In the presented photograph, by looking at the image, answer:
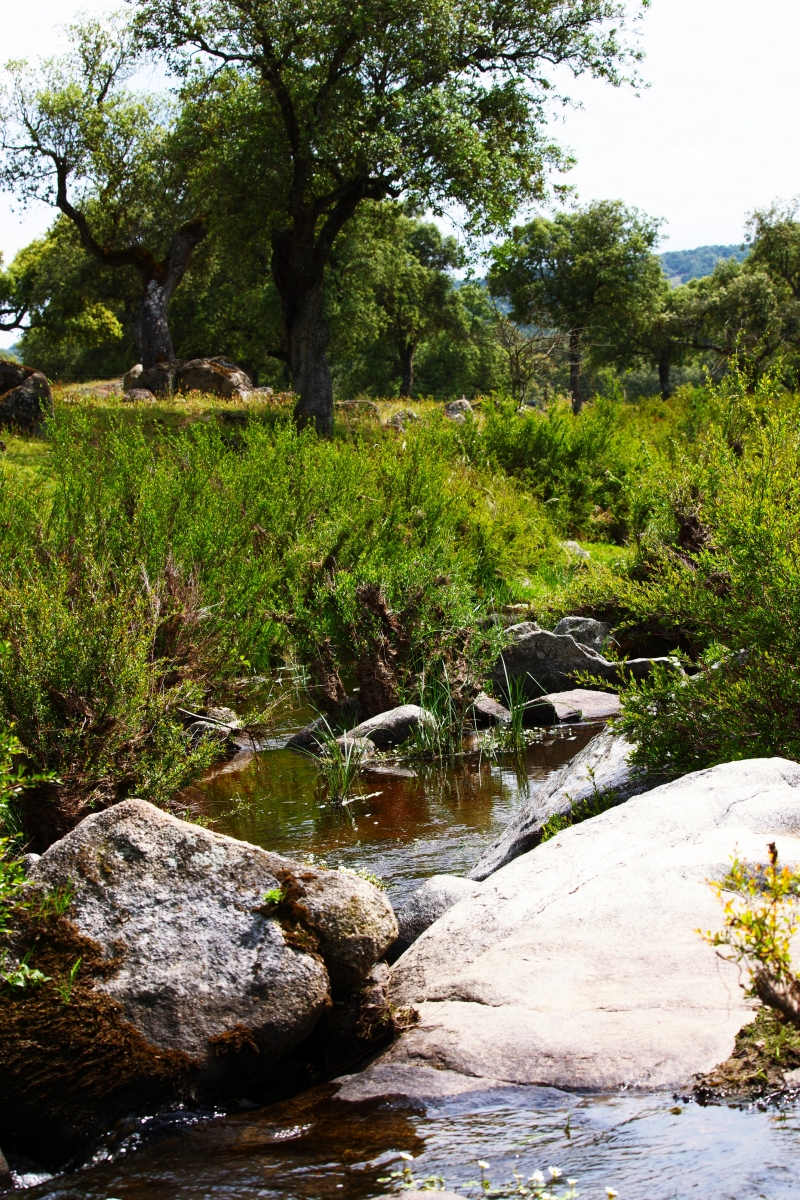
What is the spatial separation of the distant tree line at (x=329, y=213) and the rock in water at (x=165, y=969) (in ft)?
41.3

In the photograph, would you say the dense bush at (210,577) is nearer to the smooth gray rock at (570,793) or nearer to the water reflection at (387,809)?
the water reflection at (387,809)

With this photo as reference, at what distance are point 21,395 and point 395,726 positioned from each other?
50.2 feet

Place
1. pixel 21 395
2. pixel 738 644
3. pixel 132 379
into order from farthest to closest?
pixel 132 379 → pixel 21 395 → pixel 738 644

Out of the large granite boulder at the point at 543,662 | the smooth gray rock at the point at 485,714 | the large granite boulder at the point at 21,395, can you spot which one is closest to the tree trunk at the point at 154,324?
the large granite boulder at the point at 21,395

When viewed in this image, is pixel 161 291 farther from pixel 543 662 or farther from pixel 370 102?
pixel 543 662

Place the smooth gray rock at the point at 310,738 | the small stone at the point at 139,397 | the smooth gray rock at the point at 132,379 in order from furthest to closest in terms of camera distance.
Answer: the smooth gray rock at the point at 132,379 < the small stone at the point at 139,397 < the smooth gray rock at the point at 310,738

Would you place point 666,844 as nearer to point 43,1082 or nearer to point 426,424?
point 43,1082

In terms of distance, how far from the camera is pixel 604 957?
383cm

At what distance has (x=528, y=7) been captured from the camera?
21.8m

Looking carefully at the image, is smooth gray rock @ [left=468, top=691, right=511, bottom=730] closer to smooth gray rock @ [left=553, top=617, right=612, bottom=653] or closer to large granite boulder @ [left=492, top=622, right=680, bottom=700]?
large granite boulder @ [left=492, top=622, right=680, bottom=700]

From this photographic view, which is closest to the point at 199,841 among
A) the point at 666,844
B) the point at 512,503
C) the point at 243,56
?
the point at 666,844

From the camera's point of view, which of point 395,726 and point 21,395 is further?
point 21,395

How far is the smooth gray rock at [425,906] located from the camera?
4.86 m

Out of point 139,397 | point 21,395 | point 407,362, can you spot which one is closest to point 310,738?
point 21,395
